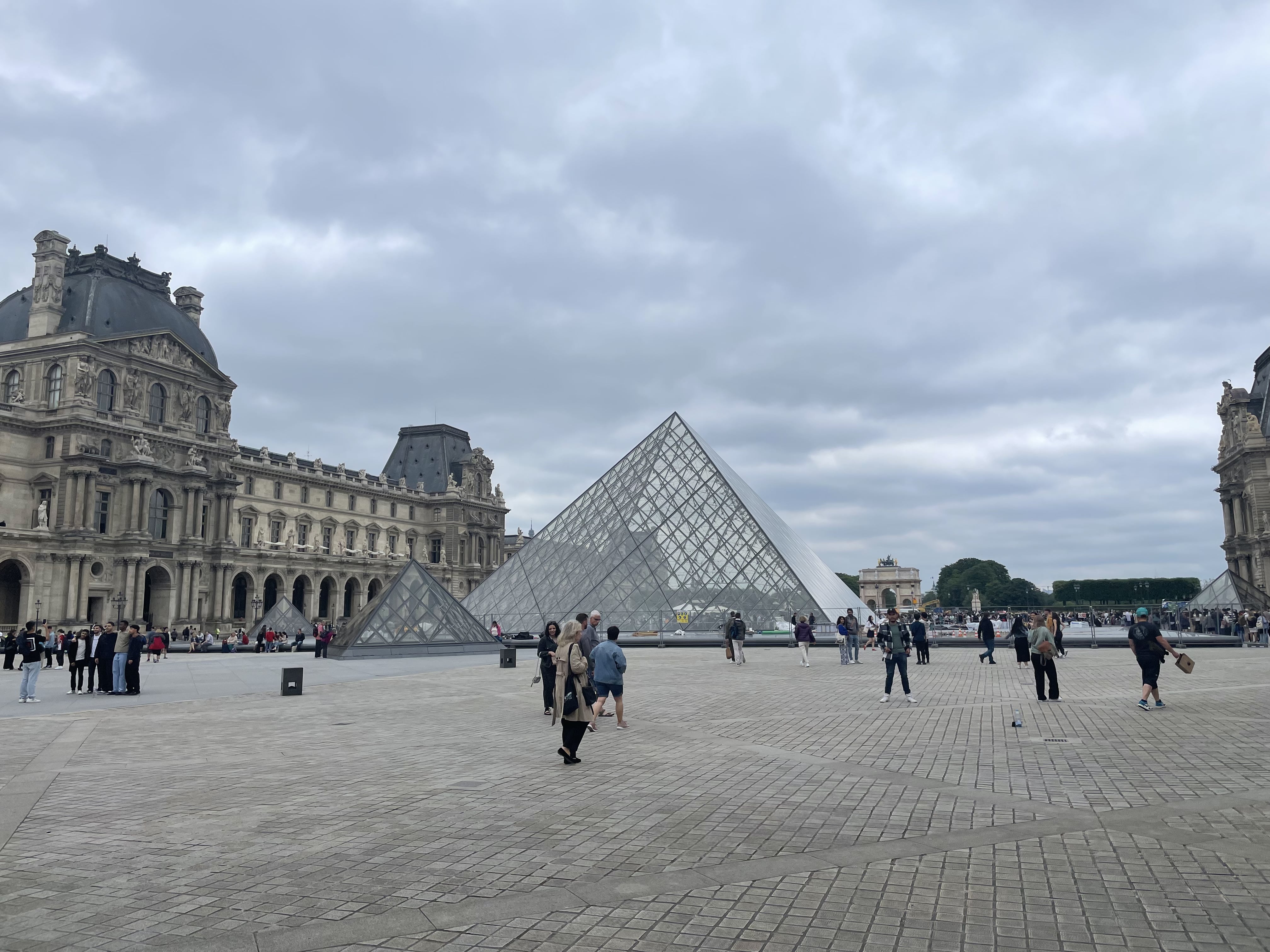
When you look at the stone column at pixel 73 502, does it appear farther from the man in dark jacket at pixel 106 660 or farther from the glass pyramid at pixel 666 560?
the man in dark jacket at pixel 106 660

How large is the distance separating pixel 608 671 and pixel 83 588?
A: 4738 centimetres

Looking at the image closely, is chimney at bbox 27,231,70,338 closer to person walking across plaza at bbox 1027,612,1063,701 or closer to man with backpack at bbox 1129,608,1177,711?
person walking across plaza at bbox 1027,612,1063,701

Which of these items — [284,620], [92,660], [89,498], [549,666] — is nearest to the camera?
[549,666]

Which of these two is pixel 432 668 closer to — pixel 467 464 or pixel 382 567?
pixel 382 567

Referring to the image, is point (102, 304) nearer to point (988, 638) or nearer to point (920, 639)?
point (920, 639)

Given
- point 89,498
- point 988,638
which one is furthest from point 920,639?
point 89,498

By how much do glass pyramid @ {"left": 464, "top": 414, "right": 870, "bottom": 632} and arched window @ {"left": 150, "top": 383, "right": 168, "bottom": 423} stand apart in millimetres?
27234

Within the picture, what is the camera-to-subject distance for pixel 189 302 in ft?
207

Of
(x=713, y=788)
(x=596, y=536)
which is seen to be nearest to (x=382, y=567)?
(x=596, y=536)

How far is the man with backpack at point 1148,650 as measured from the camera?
1130 centimetres

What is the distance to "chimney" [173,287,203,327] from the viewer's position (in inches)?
2482

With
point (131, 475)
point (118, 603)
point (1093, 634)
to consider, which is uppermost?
point (131, 475)

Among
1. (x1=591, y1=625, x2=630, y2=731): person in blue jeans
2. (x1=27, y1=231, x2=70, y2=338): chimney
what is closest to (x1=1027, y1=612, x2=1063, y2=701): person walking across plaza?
(x1=591, y1=625, x2=630, y2=731): person in blue jeans

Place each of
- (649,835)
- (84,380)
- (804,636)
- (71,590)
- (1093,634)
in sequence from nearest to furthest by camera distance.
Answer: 1. (649,835)
2. (804,636)
3. (1093,634)
4. (71,590)
5. (84,380)
